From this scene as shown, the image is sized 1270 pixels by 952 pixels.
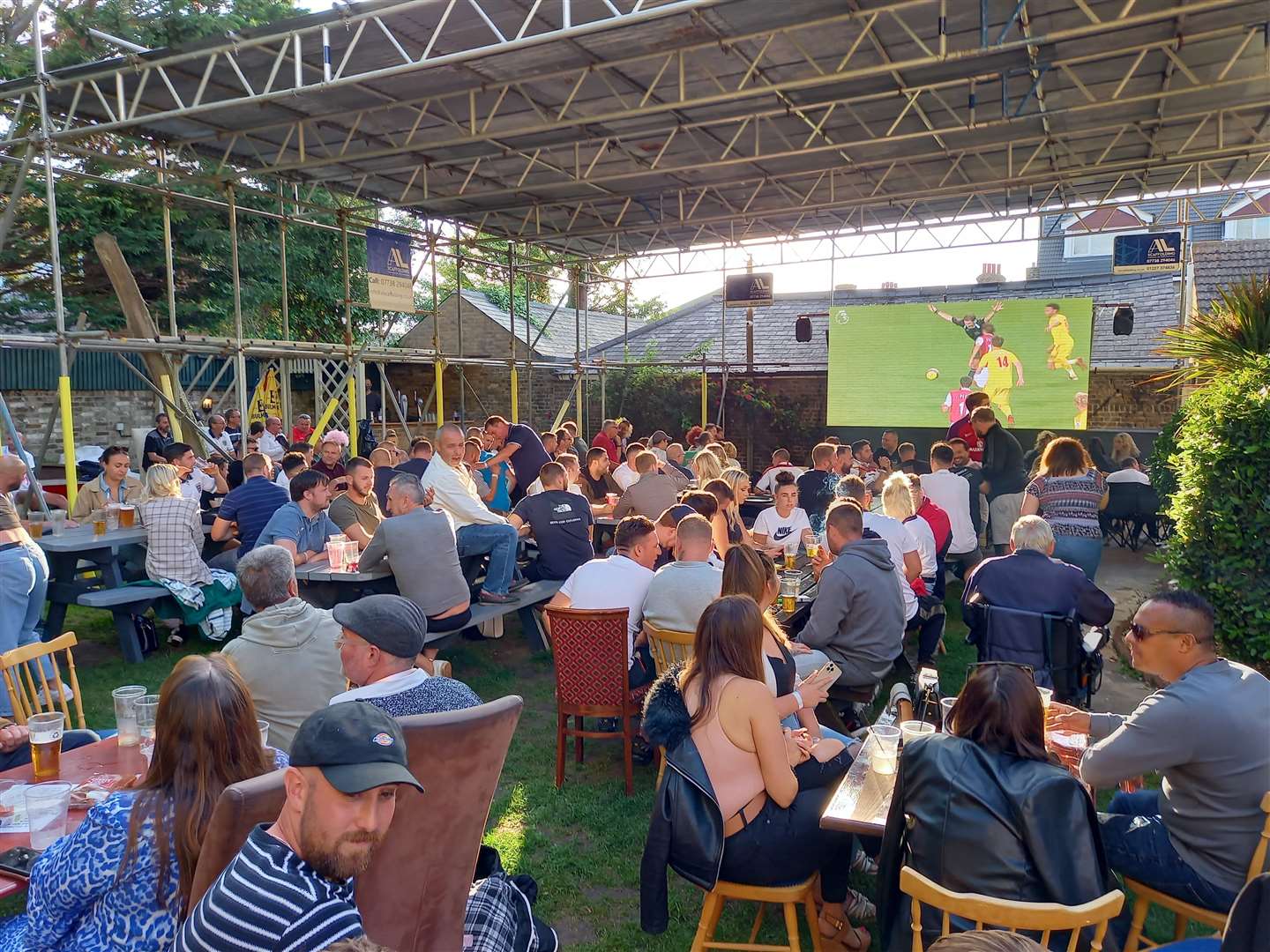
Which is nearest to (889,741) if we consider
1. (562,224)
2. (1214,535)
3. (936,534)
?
(1214,535)

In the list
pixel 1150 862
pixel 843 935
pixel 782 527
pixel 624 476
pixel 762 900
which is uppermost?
pixel 624 476

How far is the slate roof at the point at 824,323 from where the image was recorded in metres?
18.2

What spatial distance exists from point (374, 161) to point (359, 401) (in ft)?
28.9

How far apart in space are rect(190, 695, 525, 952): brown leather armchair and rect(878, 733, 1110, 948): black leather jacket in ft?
3.68

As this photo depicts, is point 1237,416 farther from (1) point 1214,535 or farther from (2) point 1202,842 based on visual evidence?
(2) point 1202,842

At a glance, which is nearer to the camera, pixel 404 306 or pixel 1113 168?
pixel 1113 168

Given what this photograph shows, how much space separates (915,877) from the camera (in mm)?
1894

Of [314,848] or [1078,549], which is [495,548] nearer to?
[1078,549]

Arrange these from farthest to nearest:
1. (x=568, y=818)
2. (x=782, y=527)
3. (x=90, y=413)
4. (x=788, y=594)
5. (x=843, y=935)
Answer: (x=90, y=413)
(x=782, y=527)
(x=788, y=594)
(x=568, y=818)
(x=843, y=935)

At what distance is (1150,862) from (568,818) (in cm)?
240

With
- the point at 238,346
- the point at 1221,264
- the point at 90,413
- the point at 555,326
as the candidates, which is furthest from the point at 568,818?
the point at 555,326

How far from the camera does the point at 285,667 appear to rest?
319cm

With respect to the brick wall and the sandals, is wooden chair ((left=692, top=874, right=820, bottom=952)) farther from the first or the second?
the brick wall

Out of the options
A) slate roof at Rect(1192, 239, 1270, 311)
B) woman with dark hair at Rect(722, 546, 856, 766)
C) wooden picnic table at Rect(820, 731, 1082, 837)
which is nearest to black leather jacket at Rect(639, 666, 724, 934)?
wooden picnic table at Rect(820, 731, 1082, 837)
